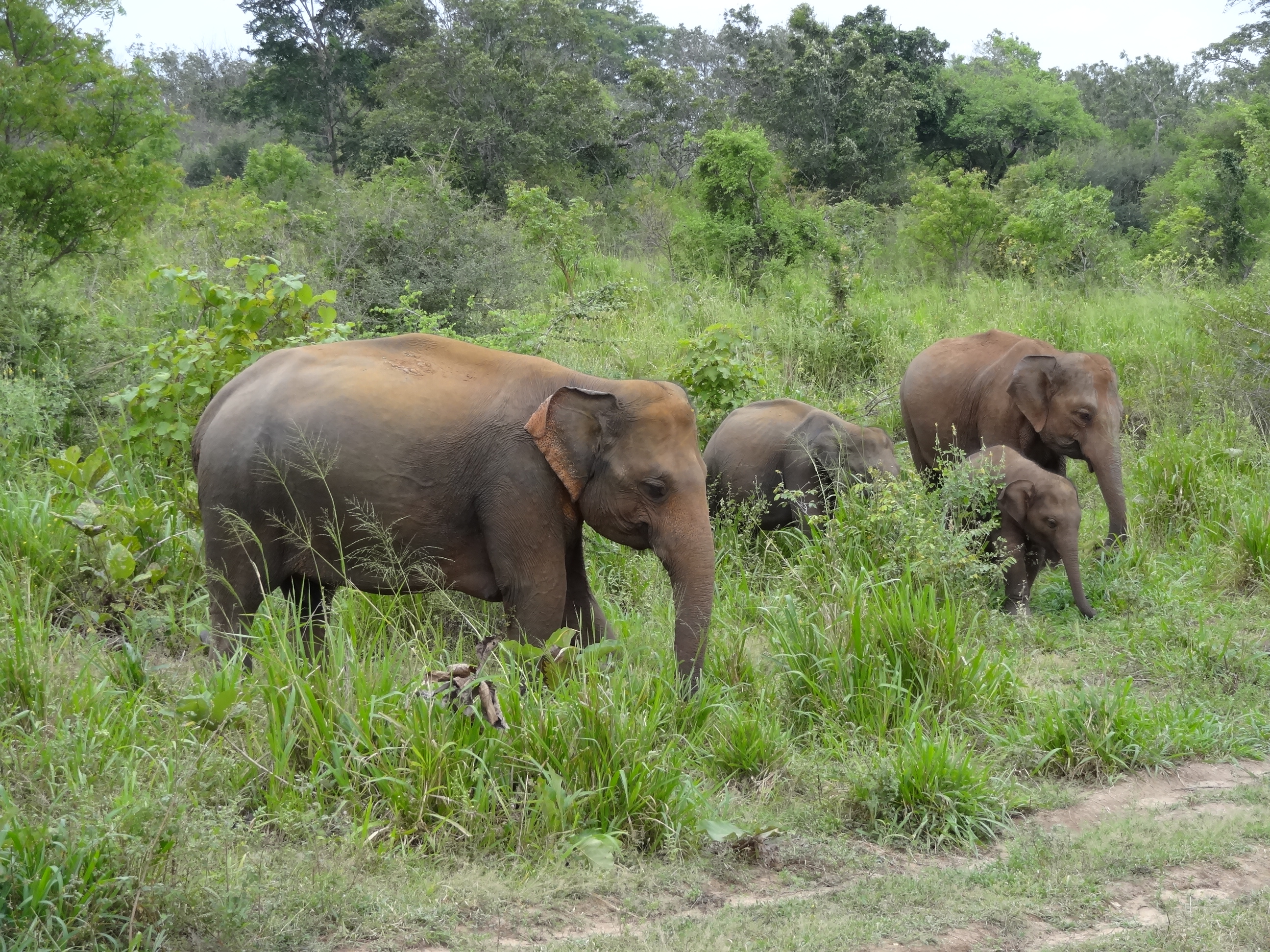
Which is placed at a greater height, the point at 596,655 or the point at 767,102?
the point at 767,102

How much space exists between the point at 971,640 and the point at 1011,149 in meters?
26.4

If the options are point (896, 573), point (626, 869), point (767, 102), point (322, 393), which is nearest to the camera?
point (626, 869)

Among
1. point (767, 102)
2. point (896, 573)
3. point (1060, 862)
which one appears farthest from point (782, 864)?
point (767, 102)

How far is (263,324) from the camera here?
7953 millimetres

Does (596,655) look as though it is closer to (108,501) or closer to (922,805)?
(922,805)

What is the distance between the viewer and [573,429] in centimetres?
532

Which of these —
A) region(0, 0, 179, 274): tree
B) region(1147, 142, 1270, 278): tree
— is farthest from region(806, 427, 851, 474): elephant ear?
region(1147, 142, 1270, 278): tree

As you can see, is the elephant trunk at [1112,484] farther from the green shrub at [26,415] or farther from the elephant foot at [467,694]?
the green shrub at [26,415]

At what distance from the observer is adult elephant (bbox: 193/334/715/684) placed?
530 centimetres

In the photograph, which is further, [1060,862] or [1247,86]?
[1247,86]

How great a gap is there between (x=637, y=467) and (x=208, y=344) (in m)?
3.75

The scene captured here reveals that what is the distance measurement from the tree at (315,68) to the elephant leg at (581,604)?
26.5m

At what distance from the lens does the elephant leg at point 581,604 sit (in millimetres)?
5773

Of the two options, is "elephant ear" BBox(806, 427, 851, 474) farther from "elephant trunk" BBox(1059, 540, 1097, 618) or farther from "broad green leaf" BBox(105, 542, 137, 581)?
"broad green leaf" BBox(105, 542, 137, 581)
